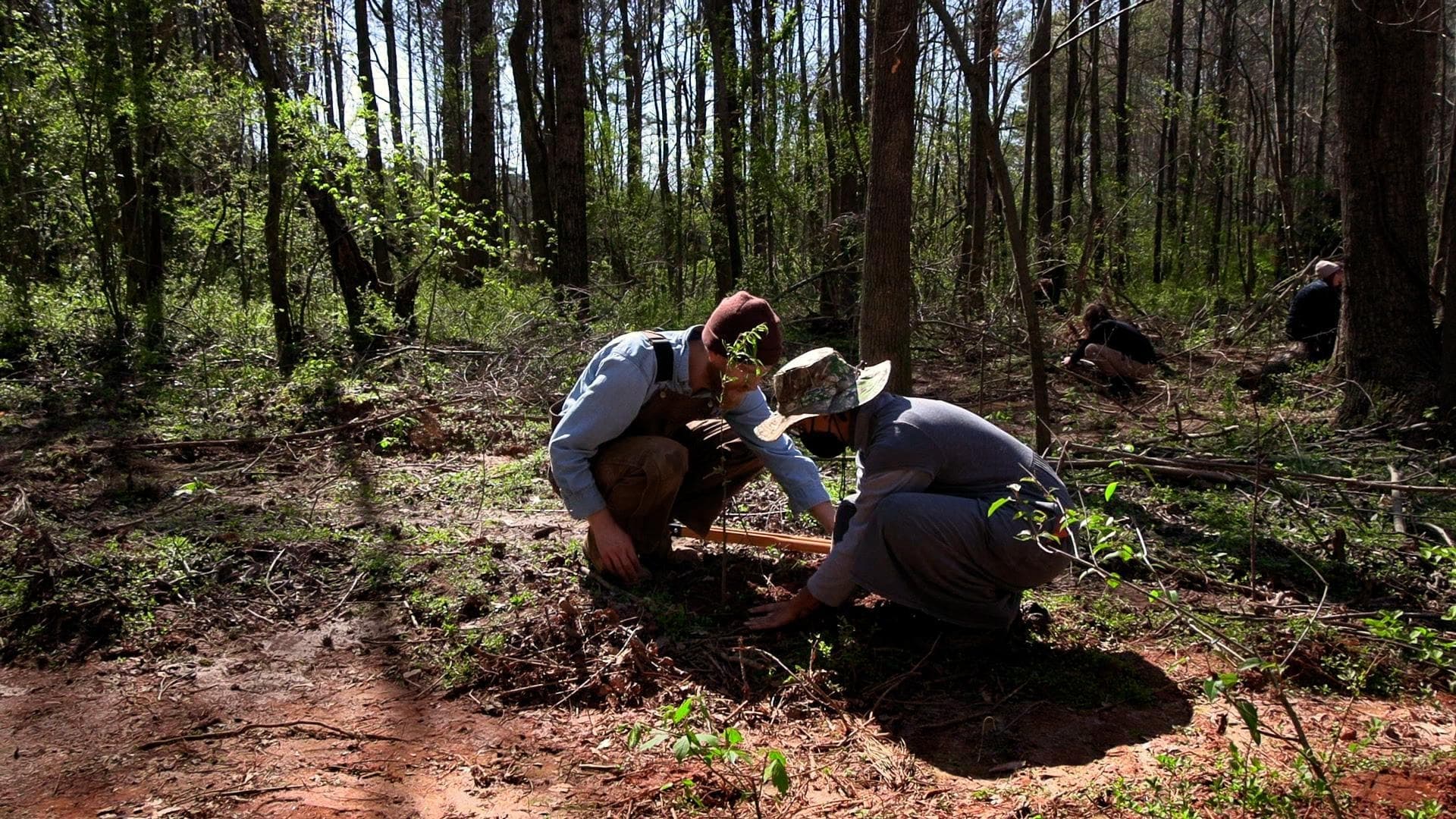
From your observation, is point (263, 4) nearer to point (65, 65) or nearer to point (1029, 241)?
point (65, 65)

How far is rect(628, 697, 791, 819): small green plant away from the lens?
1.94 meters

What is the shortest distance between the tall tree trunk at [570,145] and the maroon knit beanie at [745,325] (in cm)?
630

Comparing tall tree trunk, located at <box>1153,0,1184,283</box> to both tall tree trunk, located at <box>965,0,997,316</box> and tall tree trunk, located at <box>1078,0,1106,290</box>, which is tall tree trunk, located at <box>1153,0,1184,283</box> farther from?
tall tree trunk, located at <box>965,0,997,316</box>

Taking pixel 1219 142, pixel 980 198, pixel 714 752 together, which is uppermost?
pixel 1219 142

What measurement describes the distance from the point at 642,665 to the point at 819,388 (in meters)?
1.12

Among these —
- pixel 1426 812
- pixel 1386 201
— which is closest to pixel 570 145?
pixel 1386 201

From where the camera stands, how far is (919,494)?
9.92 ft

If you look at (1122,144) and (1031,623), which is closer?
(1031,623)

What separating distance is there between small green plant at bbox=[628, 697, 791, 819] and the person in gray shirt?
27.6 inches

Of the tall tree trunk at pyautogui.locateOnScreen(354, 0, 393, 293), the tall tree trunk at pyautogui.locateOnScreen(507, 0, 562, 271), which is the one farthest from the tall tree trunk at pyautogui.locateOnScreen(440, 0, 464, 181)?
the tall tree trunk at pyautogui.locateOnScreen(354, 0, 393, 293)

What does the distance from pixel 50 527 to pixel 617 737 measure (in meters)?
3.05

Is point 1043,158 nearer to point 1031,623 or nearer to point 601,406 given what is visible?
point 1031,623

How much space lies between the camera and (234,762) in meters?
2.63

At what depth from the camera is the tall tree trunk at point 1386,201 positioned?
6062 mm
